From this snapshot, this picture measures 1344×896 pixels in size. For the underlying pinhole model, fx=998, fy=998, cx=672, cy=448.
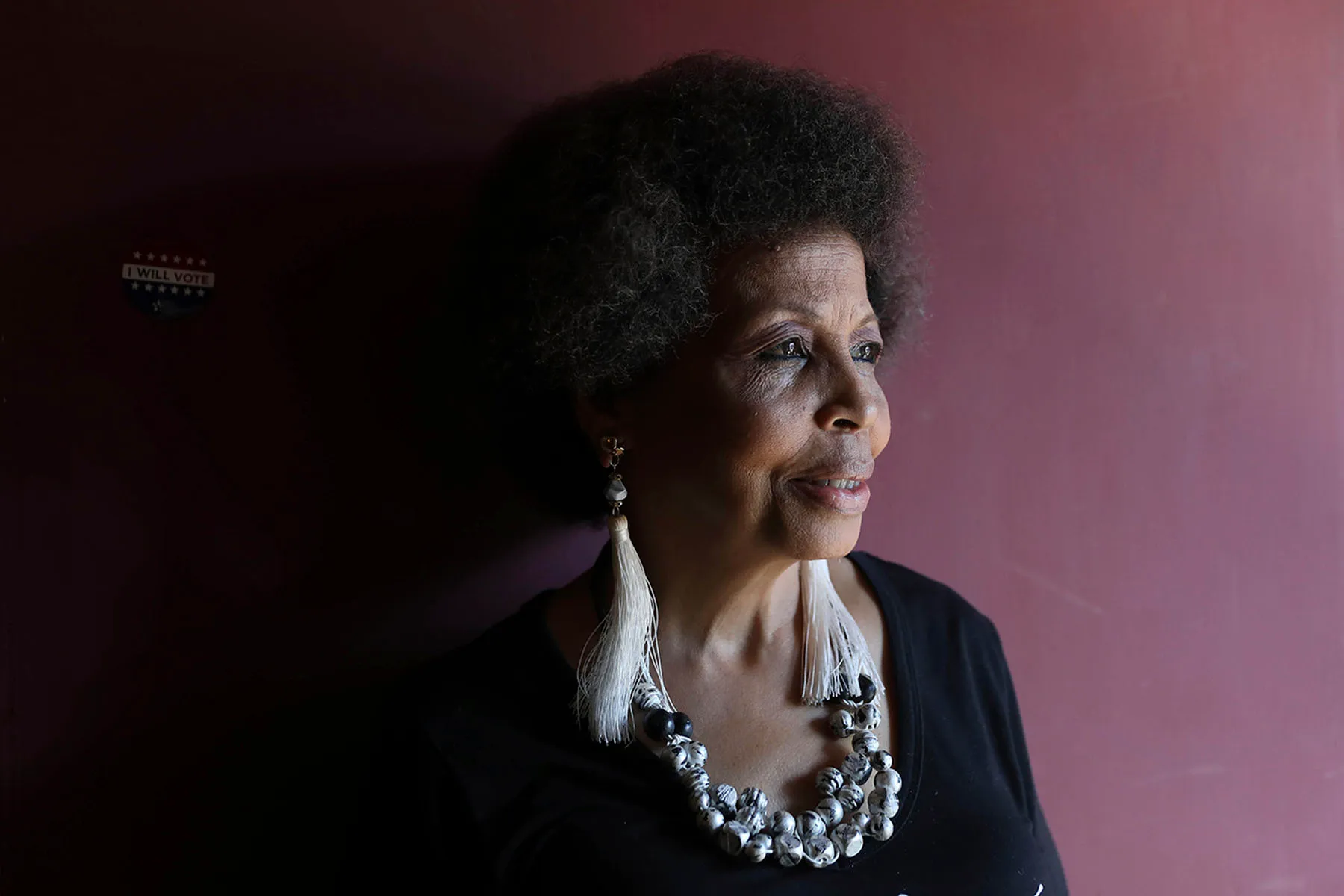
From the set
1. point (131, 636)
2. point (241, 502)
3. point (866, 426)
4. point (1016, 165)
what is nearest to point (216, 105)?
point (241, 502)

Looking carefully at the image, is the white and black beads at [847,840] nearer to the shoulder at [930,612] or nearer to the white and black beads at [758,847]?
the white and black beads at [758,847]

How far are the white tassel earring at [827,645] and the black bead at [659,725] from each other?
206 mm

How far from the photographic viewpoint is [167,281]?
4.70 feet

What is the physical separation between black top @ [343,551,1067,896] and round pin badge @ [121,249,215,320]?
25.0 inches

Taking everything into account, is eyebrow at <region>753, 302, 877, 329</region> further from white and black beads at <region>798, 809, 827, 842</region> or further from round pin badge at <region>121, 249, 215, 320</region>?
round pin badge at <region>121, 249, 215, 320</region>

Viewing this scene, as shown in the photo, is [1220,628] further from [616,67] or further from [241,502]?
[241,502]

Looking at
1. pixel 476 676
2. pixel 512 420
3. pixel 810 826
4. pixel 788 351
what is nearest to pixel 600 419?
pixel 512 420

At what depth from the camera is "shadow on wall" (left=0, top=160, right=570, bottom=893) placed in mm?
1407

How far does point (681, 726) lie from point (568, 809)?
17 cm

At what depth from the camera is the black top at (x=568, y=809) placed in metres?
1.20

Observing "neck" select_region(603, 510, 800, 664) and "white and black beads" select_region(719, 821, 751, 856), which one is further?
"neck" select_region(603, 510, 800, 664)

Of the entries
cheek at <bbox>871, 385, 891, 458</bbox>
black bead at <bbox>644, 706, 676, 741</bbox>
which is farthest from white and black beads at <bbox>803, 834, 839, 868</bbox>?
cheek at <bbox>871, 385, 891, 458</bbox>

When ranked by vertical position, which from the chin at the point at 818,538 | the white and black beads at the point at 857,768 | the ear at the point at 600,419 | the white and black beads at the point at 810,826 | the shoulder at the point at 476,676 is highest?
the ear at the point at 600,419

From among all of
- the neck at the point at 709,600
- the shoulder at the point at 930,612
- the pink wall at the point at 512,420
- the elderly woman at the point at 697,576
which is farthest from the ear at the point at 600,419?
the shoulder at the point at 930,612
